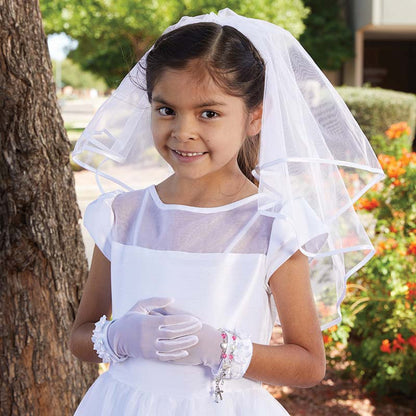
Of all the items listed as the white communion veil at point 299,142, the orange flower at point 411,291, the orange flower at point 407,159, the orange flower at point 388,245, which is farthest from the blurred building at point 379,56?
the white communion veil at point 299,142

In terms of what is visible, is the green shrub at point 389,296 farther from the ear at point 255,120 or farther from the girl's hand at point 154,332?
the girl's hand at point 154,332

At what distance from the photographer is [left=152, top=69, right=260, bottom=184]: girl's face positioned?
139 centimetres

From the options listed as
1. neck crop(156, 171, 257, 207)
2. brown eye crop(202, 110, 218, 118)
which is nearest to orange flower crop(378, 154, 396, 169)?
neck crop(156, 171, 257, 207)

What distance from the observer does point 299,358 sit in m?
1.39

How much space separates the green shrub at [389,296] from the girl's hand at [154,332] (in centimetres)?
223

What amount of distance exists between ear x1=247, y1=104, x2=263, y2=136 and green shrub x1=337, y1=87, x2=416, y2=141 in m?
10.7

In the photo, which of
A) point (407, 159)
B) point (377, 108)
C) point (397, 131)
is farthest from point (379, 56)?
point (407, 159)

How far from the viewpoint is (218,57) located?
1418mm

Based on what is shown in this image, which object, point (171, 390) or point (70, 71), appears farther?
point (70, 71)

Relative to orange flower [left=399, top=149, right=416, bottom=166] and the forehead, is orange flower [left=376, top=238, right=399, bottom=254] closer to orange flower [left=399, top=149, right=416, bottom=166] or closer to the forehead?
orange flower [left=399, top=149, right=416, bottom=166]

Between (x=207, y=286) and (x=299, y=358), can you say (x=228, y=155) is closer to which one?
(x=207, y=286)

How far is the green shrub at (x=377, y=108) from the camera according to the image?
1203 centimetres

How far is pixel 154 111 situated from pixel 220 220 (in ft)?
0.95

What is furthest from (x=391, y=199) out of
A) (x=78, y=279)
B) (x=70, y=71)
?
(x=70, y=71)
